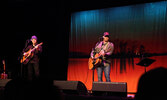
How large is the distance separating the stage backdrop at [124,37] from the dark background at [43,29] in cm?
33

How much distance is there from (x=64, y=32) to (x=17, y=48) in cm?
241

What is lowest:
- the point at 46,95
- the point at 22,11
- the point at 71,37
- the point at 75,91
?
the point at 75,91

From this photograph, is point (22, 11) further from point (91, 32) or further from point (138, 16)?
point (138, 16)

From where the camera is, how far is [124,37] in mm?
7566

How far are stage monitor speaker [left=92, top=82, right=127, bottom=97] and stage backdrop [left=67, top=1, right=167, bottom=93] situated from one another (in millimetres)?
3366

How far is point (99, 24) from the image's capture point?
8.07m

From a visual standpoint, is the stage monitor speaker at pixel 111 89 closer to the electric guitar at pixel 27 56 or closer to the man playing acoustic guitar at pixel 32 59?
the man playing acoustic guitar at pixel 32 59

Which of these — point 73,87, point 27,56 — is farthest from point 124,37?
point 73,87

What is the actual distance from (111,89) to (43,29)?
5444 mm

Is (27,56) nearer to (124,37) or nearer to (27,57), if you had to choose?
(27,57)

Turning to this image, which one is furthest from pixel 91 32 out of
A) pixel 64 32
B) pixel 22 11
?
pixel 22 11

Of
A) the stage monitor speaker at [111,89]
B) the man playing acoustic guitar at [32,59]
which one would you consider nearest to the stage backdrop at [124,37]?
the man playing acoustic guitar at [32,59]

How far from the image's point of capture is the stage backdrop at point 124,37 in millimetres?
7057

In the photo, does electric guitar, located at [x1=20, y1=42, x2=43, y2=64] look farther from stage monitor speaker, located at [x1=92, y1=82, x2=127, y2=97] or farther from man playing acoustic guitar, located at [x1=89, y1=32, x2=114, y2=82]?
stage monitor speaker, located at [x1=92, y1=82, x2=127, y2=97]
